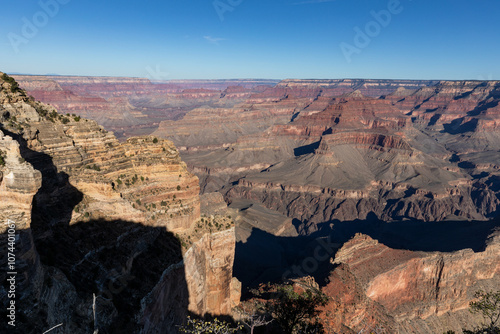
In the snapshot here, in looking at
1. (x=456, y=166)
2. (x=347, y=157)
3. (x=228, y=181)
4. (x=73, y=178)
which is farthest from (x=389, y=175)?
(x=73, y=178)

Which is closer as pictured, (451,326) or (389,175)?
(451,326)

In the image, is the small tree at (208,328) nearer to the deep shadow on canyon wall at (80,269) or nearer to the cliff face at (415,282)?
the deep shadow on canyon wall at (80,269)

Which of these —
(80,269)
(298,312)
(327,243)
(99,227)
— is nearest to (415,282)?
(298,312)

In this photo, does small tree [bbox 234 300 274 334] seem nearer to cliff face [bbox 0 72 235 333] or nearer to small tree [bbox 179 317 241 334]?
cliff face [bbox 0 72 235 333]

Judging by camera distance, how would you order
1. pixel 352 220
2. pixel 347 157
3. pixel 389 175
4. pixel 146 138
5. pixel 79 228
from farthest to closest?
pixel 347 157, pixel 389 175, pixel 352 220, pixel 146 138, pixel 79 228

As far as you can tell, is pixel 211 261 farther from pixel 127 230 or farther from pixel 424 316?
pixel 424 316

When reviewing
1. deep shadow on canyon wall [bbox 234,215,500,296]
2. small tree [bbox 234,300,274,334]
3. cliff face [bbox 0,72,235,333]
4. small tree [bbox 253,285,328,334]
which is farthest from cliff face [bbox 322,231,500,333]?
cliff face [bbox 0,72,235,333]

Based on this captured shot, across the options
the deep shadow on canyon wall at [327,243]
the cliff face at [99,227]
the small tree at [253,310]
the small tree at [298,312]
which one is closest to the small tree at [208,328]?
the cliff face at [99,227]
